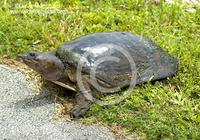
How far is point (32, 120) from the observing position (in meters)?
2.59

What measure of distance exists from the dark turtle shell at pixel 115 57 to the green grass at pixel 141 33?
195 mm

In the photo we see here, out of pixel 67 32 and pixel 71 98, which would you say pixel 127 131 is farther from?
pixel 67 32

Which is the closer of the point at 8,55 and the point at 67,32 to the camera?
the point at 8,55

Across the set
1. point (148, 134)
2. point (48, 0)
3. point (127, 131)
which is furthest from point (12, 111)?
point (48, 0)

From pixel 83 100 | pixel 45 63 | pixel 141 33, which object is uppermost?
pixel 141 33

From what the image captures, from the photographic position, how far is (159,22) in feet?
15.1

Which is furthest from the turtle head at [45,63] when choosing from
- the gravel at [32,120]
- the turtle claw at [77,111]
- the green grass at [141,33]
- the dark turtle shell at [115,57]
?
the green grass at [141,33]

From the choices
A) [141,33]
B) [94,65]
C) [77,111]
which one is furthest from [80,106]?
[141,33]

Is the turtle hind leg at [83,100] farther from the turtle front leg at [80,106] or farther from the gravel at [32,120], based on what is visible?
the gravel at [32,120]

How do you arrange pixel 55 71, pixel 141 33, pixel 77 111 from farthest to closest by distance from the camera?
pixel 141 33 → pixel 55 71 → pixel 77 111

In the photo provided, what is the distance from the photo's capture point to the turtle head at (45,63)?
2.79 metres

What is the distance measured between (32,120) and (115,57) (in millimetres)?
1149

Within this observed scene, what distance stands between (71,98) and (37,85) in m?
0.46

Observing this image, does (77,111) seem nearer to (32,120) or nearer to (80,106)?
(80,106)
